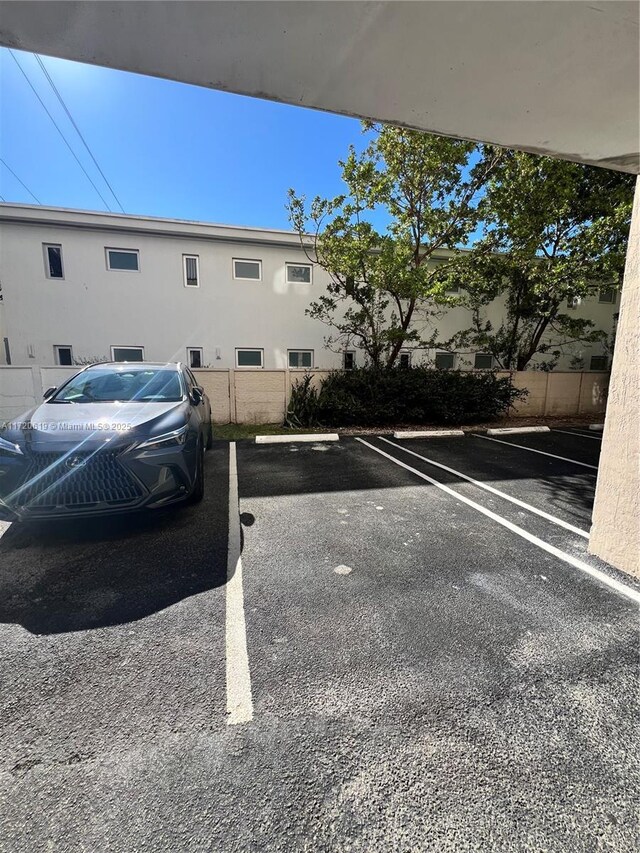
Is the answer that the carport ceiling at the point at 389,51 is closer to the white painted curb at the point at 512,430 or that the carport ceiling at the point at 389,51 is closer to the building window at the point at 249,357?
the white painted curb at the point at 512,430

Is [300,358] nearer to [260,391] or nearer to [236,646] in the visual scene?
[260,391]

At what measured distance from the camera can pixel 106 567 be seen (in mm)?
2934

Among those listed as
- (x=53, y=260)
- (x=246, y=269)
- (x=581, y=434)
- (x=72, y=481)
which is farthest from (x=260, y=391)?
(x=581, y=434)

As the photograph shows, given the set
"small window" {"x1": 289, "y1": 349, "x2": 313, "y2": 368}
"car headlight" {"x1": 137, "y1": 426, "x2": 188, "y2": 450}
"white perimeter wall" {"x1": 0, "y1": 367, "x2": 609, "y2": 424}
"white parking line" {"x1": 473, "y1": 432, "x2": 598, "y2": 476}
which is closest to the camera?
"car headlight" {"x1": 137, "y1": 426, "x2": 188, "y2": 450}

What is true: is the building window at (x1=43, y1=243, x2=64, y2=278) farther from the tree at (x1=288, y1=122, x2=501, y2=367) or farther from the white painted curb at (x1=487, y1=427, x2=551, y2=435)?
the white painted curb at (x1=487, y1=427, x2=551, y2=435)

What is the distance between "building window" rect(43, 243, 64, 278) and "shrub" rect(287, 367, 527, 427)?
27.1 feet

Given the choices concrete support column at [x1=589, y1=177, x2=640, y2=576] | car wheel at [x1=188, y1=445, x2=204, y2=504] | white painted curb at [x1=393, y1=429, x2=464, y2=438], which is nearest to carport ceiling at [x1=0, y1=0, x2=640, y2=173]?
concrete support column at [x1=589, y1=177, x2=640, y2=576]

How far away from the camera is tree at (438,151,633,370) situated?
897cm

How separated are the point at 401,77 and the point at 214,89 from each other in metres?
1.22

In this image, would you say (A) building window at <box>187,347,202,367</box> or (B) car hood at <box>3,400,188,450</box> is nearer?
(B) car hood at <box>3,400,188,450</box>

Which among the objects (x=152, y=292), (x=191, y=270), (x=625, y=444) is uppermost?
(x=191, y=270)

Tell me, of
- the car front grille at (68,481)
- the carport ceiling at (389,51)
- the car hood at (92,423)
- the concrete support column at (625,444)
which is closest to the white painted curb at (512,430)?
the concrete support column at (625,444)

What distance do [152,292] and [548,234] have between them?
12.3 metres

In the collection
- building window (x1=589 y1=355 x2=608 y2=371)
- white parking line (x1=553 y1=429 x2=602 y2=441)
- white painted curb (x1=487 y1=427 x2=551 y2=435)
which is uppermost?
building window (x1=589 y1=355 x2=608 y2=371)
